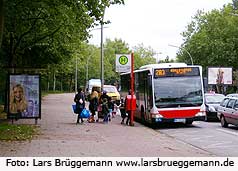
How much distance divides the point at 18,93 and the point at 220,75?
4017 cm

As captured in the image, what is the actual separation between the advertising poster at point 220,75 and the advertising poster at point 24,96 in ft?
128

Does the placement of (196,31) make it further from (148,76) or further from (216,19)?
(148,76)

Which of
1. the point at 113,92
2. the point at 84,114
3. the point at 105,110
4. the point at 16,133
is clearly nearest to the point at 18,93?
the point at 84,114

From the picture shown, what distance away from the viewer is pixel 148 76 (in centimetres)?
2392

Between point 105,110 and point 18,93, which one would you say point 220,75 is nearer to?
point 105,110

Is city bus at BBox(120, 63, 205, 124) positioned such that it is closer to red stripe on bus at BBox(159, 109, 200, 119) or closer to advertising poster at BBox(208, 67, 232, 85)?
red stripe on bus at BBox(159, 109, 200, 119)

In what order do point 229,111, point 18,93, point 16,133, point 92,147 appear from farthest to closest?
point 229,111 → point 18,93 → point 16,133 → point 92,147

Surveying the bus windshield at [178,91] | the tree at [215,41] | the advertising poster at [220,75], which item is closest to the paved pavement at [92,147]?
the bus windshield at [178,91]

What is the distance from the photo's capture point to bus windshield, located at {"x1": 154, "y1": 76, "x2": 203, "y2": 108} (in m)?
23.0

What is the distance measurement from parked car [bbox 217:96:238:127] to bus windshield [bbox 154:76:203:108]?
4.84ft

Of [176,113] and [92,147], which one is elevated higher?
[176,113]

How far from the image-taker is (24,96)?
69.1 feet

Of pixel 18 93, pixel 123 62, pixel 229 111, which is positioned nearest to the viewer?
pixel 18 93

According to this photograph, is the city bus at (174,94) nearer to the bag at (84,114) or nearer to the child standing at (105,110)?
the child standing at (105,110)
